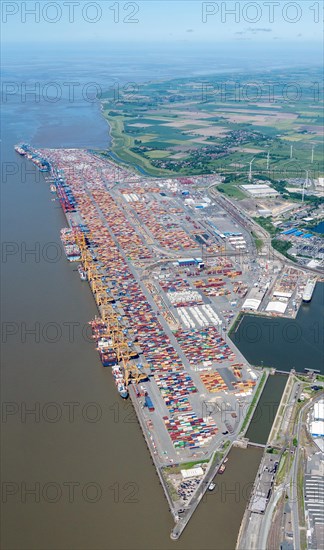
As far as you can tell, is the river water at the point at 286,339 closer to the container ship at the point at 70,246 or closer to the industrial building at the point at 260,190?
the container ship at the point at 70,246

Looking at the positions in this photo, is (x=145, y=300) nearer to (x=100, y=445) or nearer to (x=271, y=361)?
(x=271, y=361)

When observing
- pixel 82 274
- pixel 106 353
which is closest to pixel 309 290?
pixel 106 353

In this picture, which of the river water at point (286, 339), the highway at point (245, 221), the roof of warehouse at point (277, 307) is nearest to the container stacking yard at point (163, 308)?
the river water at point (286, 339)

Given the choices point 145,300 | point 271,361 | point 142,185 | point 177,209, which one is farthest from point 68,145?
point 271,361

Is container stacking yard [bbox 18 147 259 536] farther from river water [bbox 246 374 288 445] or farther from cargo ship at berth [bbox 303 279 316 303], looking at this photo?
cargo ship at berth [bbox 303 279 316 303]

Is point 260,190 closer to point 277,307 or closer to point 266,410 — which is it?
point 277,307
